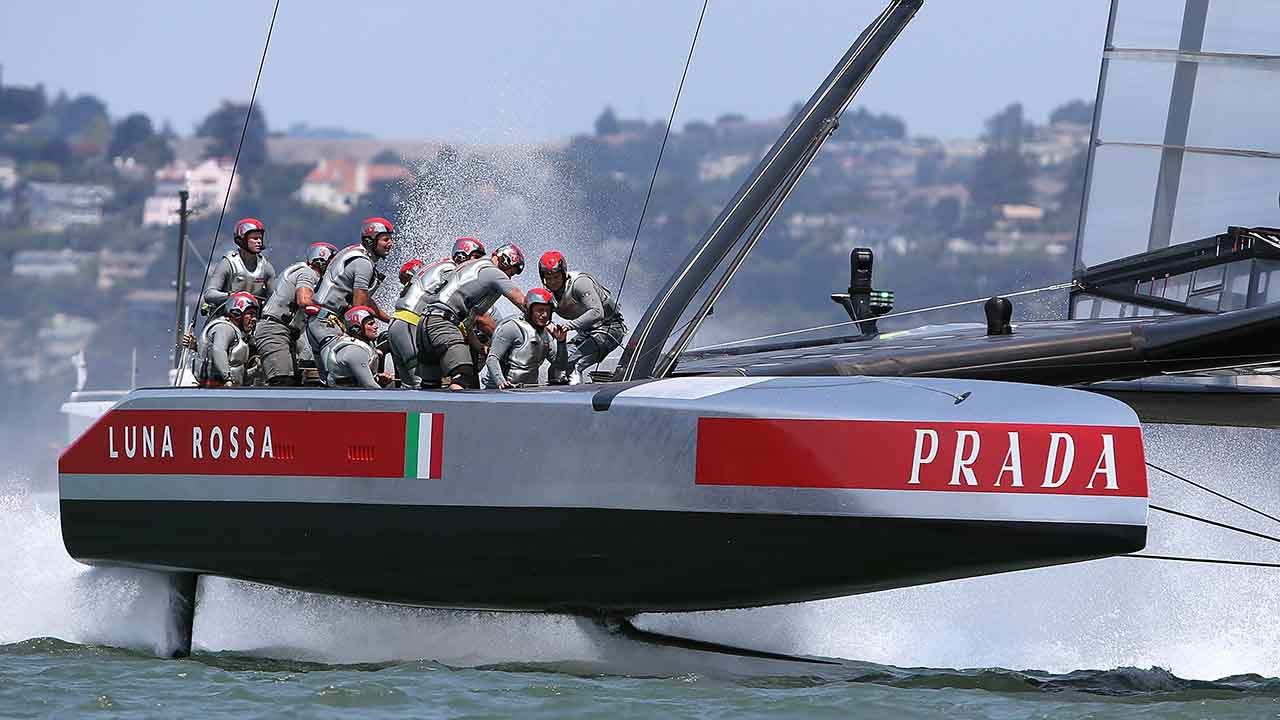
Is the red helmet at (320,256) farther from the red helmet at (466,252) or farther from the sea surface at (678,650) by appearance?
the sea surface at (678,650)

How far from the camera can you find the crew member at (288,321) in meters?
9.30

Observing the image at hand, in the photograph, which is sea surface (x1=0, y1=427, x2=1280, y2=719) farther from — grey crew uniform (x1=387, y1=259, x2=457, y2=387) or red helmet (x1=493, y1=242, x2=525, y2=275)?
red helmet (x1=493, y1=242, x2=525, y2=275)

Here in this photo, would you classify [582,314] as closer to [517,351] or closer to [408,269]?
[517,351]

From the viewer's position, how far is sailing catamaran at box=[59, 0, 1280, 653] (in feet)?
23.1

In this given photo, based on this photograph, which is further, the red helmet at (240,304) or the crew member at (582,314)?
the red helmet at (240,304)

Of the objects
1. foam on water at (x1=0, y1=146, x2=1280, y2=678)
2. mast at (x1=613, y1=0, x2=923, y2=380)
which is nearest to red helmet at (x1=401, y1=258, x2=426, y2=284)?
foam on water at (x1=0, y1=146, x2=1280, y2=678)

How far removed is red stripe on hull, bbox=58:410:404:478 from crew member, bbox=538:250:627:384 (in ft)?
3.96

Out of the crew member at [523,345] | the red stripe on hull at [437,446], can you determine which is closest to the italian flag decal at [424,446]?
the red stripe on hull at [437,446]

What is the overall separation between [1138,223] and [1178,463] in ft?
4.60

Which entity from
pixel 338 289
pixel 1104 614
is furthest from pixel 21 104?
pixel 1104 614

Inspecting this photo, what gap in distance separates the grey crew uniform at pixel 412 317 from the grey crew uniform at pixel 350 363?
5.1 inches

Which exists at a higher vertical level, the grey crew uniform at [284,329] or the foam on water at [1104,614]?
the grey crew uniform at [284,329]

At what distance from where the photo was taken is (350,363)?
8.73 metres

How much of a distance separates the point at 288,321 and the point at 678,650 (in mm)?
2755
